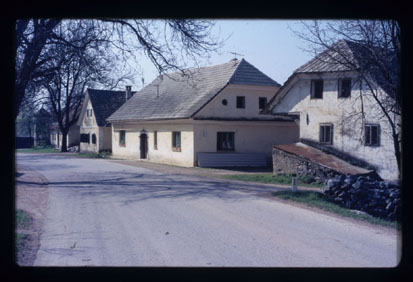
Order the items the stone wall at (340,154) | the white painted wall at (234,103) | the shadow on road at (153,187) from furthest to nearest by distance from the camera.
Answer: the white painted wall at (234,103) < the stone wall at (340,154) < the shadow on road at (153,187)

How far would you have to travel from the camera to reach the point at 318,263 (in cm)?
612

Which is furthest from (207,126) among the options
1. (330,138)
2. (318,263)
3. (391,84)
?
(318,263)

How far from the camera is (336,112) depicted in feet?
64.7

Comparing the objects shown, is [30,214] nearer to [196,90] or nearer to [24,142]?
[196,90]

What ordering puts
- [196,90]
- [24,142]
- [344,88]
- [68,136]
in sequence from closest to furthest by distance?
1. [344,88]
2. [196,90]
3. [68,136]
4. [24,142]

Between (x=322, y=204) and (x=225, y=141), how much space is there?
1430 cm

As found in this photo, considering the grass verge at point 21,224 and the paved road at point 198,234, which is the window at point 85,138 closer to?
the paved road at point 198,234

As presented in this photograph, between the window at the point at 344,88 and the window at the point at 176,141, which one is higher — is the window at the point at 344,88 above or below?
above

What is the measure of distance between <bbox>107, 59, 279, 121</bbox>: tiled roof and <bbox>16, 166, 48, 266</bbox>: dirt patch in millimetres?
10850

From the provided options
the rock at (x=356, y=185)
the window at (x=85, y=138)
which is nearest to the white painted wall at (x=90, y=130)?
the window at (x=85, y=138)

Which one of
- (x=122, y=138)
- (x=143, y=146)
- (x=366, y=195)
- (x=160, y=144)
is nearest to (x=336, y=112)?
(x=366, y=195)

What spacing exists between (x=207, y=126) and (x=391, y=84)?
15269 millimetres

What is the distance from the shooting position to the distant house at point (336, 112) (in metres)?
17.5

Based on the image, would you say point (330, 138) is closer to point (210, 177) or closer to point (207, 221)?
point (210, 177)
